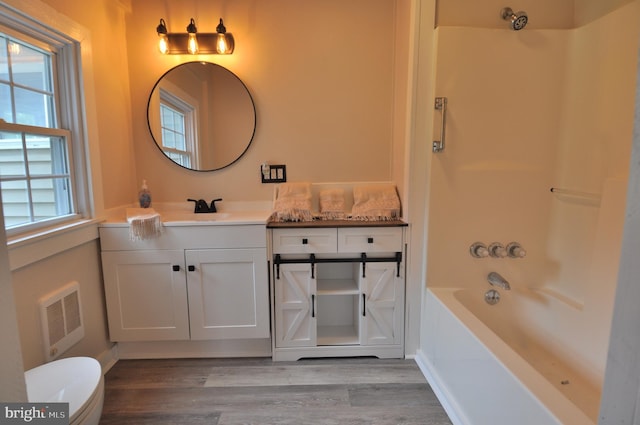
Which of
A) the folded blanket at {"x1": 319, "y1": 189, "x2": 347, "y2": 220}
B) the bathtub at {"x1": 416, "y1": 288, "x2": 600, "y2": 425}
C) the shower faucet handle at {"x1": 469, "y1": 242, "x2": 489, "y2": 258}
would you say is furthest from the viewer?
the folded blanket at {"x1": 319, "y1": 189, "x2": 347, "y2": 220}

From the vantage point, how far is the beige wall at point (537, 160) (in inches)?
65.4

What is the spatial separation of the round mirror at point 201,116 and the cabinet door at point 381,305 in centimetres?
128

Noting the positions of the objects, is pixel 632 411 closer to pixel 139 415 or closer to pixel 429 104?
pixel 429 104

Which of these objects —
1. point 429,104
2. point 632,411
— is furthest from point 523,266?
point 632,411

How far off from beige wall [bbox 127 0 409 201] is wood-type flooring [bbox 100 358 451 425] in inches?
46.0

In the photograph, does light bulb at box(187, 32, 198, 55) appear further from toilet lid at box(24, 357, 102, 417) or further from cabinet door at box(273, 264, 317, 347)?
toilet lid at box(24, 357, 102, 417)

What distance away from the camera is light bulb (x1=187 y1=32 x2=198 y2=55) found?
7.26ft

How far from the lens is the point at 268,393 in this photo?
181 centimetres

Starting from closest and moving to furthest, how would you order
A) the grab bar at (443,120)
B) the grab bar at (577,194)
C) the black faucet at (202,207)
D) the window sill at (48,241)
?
the window sill at (48,241)
the grab bar at (577,194)
the grab bar at (443,120)
the black faucet at (202,207)

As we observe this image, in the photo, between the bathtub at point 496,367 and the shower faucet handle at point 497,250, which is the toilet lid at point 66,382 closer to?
the bathtub at point 496,367

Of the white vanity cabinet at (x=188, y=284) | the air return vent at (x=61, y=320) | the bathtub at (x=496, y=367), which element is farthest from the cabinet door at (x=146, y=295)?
the bathtub at (x=496, y=367)

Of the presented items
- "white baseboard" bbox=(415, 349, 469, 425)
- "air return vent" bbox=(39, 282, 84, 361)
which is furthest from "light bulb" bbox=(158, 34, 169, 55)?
"white baseboard" bbox=(415, 349, 469, 425)

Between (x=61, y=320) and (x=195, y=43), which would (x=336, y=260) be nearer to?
(x=61, y=320)

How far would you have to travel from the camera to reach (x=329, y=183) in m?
2.40
